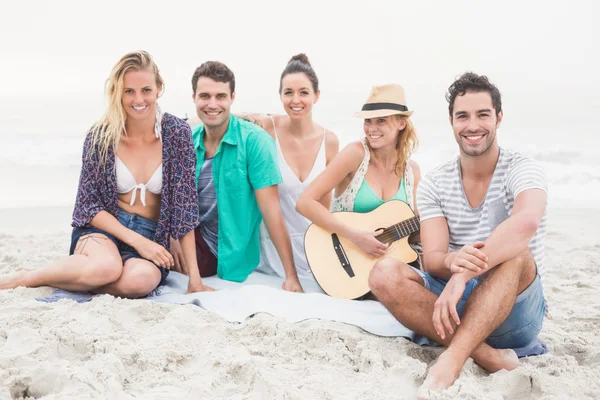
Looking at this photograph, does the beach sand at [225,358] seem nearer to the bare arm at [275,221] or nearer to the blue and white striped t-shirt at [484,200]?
the blue and white striped t-shirt at [484,200]

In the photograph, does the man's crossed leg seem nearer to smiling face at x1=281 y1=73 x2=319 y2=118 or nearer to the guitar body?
the guitar body

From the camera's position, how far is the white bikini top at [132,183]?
3.50 meters

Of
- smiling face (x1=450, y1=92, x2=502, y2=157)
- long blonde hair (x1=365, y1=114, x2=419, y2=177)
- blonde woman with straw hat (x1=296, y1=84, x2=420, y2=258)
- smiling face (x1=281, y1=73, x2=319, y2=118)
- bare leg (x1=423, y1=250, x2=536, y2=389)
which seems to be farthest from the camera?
smiling face (x1=281, y1=73, x2=319, y2=118)

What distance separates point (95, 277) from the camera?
3312mm

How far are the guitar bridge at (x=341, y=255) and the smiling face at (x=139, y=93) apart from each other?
1.35 meters

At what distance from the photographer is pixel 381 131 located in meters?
3.83

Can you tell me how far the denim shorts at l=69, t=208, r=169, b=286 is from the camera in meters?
3.53

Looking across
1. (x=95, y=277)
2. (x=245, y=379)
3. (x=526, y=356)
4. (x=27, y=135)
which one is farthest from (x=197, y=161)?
(x=27, y=135)

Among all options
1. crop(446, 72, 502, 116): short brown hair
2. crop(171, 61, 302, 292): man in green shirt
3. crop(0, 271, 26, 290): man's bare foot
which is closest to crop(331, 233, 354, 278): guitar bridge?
crop(171, 61, 302, 292): man in green shirt

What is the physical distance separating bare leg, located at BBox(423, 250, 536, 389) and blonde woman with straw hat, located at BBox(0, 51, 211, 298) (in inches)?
68.4

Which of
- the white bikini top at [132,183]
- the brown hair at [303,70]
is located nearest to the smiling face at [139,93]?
the white bikini top at [132,183]

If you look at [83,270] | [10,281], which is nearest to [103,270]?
[83,270]

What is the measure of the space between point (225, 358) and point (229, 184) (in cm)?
169

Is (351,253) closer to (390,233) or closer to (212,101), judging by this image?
(390,233)
